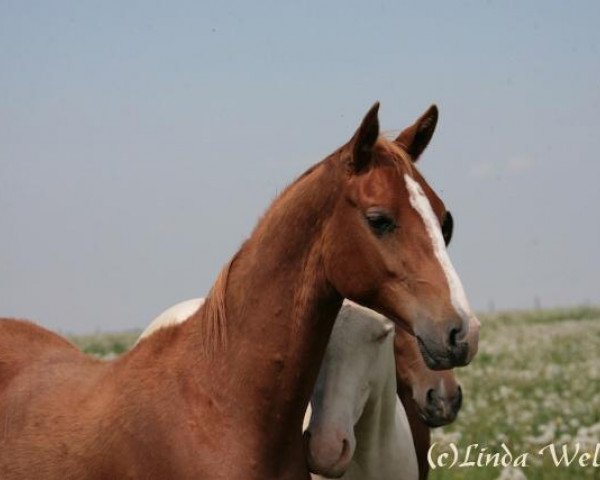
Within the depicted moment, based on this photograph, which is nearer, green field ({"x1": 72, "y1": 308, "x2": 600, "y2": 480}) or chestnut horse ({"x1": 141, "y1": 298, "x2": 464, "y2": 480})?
chestnut horse ({"x1": 141, "y1": 298, "x2": 464, "y2": 480})

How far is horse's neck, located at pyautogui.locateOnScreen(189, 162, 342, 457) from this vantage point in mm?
5352

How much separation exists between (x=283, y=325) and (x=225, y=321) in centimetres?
28

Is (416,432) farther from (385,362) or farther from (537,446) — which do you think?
(537,446)

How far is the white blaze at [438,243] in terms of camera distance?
4.93m

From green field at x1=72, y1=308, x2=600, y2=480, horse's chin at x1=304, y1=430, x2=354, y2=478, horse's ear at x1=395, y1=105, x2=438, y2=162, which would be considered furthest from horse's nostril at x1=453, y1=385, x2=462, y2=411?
green field at x1=72, y1=308, x2=600, y2=480

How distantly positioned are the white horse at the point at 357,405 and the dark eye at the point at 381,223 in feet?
3.52

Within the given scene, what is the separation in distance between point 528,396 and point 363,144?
10.6 metres

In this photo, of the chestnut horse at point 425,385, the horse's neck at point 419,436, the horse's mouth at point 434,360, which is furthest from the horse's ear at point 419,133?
the horse's neck at point 419,436

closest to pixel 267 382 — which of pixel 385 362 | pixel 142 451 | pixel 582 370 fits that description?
pixel 142 451

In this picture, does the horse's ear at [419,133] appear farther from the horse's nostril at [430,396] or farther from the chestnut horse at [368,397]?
the horse's nostril at [430,396]

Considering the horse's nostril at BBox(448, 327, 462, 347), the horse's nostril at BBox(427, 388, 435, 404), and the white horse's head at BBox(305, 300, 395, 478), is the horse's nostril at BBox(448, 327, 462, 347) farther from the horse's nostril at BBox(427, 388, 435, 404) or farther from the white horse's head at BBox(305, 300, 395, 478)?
the horse's nostril at BBox(427, 388, 435, 404)

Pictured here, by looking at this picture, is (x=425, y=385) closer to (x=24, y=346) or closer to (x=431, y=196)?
(x=431, y=196)

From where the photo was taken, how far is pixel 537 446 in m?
12.0

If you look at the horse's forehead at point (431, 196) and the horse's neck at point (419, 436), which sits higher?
the horse's forehead at point (431, 196)
